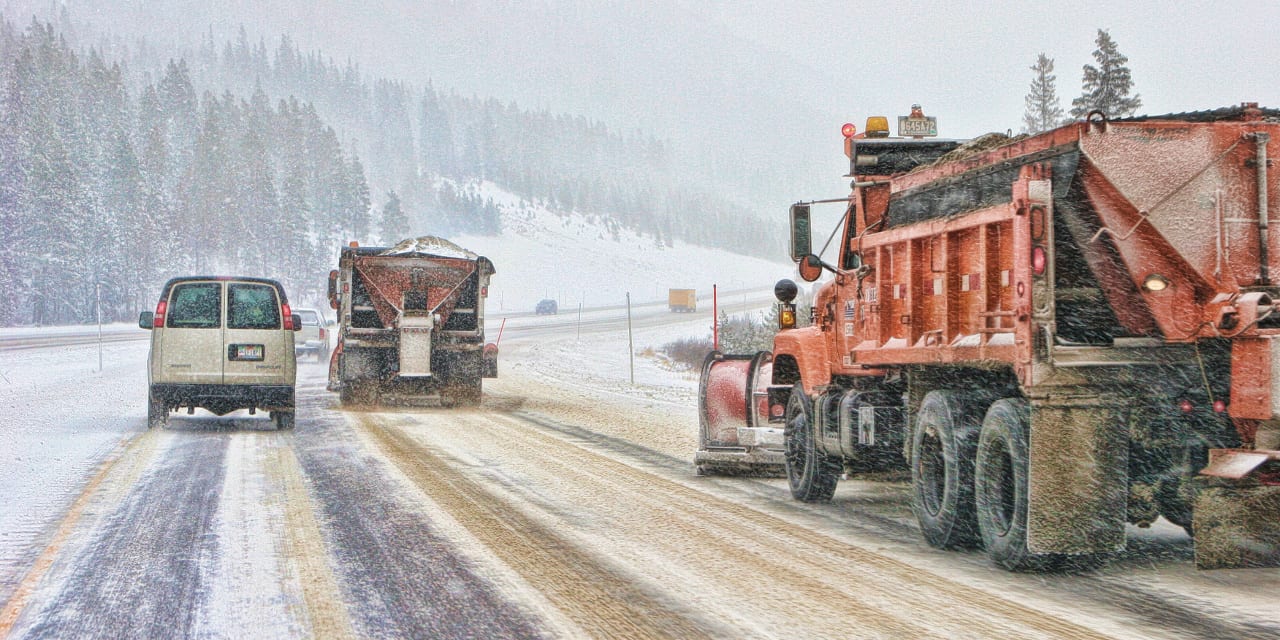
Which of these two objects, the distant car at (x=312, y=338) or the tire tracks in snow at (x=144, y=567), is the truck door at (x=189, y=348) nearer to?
the tire tracks in snow at (x=144, y=567)

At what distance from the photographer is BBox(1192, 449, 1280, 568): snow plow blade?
6059 mm

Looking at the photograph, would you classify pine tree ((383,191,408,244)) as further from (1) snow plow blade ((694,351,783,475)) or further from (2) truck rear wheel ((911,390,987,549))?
(2) truck rear wheel ((911,390,987,549))

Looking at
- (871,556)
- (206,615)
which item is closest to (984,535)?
(871,556)

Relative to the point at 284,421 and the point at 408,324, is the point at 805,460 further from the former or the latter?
the point at 408,324

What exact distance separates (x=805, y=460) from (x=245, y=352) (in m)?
8.95

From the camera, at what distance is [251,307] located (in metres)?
16.2

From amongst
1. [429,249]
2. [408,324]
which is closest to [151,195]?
[429,249]

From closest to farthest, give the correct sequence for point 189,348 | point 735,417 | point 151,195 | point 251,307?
point 735,417 < point 189,348 < point 251,307 < point 151,195

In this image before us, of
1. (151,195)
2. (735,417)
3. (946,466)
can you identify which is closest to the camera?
(946,466)

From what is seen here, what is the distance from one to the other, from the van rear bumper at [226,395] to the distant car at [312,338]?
2154 cm

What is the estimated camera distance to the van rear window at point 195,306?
52.3 ft

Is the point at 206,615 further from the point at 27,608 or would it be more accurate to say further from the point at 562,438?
the point at 562,438

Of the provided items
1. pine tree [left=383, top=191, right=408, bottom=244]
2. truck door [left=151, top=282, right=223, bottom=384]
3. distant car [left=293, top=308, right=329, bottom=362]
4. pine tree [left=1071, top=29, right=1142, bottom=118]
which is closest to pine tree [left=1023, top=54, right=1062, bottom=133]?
pine tree [left=1071, top=29, right=1142, bottom=118]

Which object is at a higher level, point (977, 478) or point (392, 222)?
point (392, 222)
